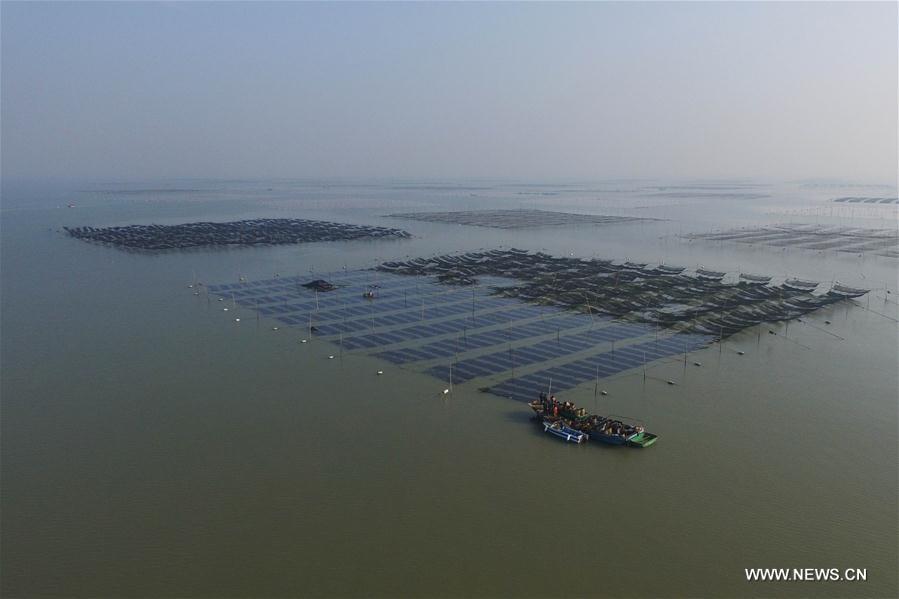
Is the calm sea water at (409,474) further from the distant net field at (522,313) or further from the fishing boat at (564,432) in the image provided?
the distant net field at (522,313)

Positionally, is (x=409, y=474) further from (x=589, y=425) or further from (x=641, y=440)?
(x=641, y=440)

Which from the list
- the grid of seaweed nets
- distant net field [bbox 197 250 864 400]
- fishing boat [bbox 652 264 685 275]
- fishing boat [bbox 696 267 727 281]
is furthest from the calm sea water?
fishing boat [bbox 652 264 685 275]

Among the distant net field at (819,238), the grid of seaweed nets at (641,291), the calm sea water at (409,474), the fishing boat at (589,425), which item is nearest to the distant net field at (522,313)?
the grid of seaweed nets at (641,291)

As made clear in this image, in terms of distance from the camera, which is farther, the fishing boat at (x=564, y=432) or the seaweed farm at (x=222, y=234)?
the seaweed farm at (x=222, y=234)

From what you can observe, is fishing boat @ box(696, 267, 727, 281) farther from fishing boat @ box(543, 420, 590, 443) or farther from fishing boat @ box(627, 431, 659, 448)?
fishing boat @ box(543, 420, 590, 443)

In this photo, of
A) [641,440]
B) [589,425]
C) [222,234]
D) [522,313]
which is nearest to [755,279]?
[522,313]

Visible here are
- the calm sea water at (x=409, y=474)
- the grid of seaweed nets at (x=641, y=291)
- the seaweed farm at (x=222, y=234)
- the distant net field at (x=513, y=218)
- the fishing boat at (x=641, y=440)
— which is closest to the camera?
the calm sea water at (x=409, y=474)

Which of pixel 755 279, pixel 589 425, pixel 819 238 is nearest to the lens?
pixel 589 425
